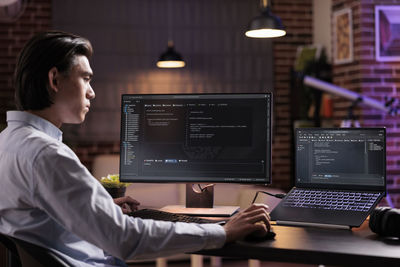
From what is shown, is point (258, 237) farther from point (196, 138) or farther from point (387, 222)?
point (196, 138)

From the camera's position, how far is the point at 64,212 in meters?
1.28

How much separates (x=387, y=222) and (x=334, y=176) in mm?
400

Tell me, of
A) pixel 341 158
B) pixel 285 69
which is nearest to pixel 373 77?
pixel 285 69

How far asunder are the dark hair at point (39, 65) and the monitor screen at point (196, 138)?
2.13 feet

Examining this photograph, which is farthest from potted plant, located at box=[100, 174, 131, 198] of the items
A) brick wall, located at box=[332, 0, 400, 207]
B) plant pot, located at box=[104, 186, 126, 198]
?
brick wall, located at box=[332, 0, 400, 207]

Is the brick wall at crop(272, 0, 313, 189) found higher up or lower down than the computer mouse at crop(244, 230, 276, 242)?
higher up

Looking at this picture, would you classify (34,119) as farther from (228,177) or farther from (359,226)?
(359,226)

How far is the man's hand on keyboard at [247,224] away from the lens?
1.50 meters

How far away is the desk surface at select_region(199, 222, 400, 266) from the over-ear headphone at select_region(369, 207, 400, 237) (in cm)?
2

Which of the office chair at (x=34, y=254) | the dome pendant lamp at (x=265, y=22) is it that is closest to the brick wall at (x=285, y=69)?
the dome pendant lamp at (x=265, y=22)

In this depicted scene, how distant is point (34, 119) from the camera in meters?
1.49

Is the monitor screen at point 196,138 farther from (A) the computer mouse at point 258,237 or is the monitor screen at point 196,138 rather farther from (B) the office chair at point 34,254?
(B) the office chair at point 34,254

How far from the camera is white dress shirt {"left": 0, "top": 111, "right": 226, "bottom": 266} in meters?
1.28

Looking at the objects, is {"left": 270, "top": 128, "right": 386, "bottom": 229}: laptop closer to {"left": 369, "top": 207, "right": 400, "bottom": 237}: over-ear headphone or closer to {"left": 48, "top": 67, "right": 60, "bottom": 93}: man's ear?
{"left": 369, "top": 207, "right": 400, "bottom": 237}: over-ear headphone
